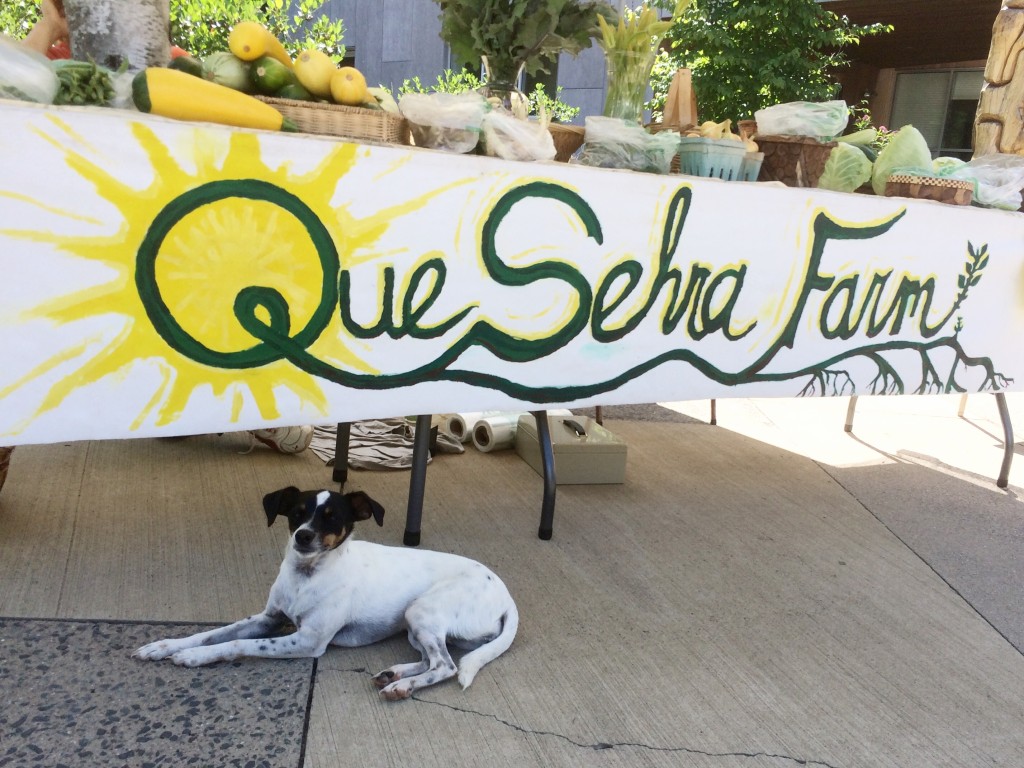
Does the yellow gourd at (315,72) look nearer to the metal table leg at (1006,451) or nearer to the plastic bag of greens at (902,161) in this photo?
the plastic bag of greens at (902,161)

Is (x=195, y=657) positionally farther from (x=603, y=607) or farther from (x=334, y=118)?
(x=334, y=118)

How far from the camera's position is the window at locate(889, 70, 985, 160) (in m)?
16.1

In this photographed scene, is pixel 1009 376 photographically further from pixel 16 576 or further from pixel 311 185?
pixel 16 576

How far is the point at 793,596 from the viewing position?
3.17m

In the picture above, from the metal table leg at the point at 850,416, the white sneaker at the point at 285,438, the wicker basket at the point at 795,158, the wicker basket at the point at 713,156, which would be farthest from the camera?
the metal table leg at the point at 850,416

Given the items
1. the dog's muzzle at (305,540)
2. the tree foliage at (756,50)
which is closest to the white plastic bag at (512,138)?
the dog's muzzle at (305,540)

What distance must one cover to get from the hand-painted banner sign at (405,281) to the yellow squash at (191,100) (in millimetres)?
85

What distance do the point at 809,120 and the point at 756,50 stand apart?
10.4 m

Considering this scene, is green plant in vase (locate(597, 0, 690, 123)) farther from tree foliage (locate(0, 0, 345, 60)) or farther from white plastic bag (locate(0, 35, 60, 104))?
tree foliage (locate(0, 0, 345, 60))

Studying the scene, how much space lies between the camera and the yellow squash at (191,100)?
2361mm

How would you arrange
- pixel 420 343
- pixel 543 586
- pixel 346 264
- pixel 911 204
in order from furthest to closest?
1. pixel 911 204
2. pixel 543 586
3. pixel 420 343
4. pixel 346 264

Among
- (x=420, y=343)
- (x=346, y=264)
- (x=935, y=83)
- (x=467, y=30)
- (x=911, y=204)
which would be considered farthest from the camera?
(x=935, y=83)

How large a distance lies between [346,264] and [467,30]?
4.37ft

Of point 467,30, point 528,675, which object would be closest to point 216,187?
point 467,30
